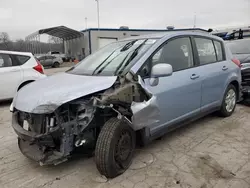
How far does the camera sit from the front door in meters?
3.14

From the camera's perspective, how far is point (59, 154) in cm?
257

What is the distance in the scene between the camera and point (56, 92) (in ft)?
8.51

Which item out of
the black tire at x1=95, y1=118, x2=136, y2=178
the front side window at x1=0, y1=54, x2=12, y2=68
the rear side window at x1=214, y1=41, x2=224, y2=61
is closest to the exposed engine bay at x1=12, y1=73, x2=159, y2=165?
the black tire at x1=95, y1=118, x2=136, y2=178

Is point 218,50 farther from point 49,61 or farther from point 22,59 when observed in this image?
point 49,61

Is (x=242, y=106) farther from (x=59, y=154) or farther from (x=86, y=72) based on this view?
(x=59, y=154)

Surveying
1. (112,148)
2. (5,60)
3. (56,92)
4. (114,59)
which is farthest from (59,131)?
(5,60)

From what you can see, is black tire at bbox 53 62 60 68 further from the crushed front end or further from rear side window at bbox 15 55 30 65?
the crushed front end

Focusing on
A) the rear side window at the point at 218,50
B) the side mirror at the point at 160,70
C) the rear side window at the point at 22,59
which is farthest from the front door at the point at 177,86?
the rear side window at the point at 22,59

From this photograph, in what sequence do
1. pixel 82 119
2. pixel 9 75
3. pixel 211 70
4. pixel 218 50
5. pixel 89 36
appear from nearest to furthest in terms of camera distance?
1. pixel 82 119
2. pixel 211 70
3. pixel 218 50
4. pixel 9 75
5. pixel 89 36

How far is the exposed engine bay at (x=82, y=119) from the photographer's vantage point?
8.37ft

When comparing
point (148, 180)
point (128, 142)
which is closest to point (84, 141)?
point (128, 142)

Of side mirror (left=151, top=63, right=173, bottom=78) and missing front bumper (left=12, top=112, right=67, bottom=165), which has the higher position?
side mirror (left=151, top=63, right=173, bottom=78)

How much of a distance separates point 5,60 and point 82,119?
4667 mm

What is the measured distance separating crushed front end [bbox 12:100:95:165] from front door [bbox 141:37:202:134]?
0.90 m
